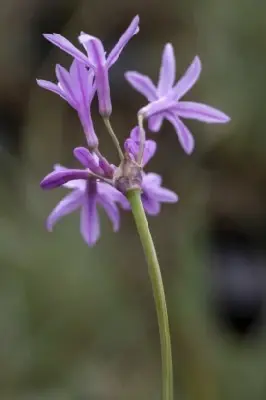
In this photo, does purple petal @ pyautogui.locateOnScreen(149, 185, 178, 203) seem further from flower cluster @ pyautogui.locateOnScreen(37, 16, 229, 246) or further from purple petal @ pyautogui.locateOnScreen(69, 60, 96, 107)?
purple petal @ pyautogui.locateOnScreen(69, 60, 96, 107)

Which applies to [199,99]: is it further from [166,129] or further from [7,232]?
[7,232]

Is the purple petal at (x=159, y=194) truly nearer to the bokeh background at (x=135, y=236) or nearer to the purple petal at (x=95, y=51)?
the purple petal at (x=95, y=51)

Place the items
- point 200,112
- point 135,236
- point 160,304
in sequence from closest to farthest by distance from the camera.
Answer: point 160,304 → point 200,112 → point 135,236

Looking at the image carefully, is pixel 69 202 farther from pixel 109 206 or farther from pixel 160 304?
pixel 160 304

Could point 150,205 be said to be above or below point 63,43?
below

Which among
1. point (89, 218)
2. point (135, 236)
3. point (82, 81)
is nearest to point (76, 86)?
point (82, 81)

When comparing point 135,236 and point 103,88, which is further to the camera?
point 135,236
